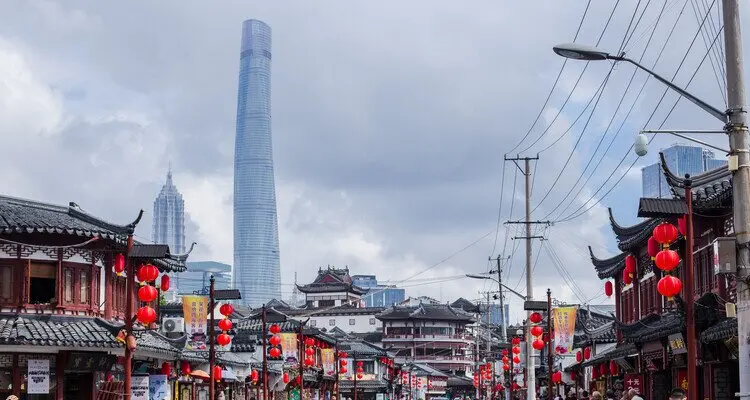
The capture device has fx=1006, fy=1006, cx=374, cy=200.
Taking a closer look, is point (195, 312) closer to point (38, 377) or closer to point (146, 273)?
point (38, 377)

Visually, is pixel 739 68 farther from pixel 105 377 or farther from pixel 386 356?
pixel 386 356

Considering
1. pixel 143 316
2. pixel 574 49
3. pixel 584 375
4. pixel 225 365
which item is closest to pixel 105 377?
pixel 143 316

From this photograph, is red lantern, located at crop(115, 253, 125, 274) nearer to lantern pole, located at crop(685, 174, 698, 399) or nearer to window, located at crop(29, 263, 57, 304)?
window, located at crop(29, 263, 57, 304)

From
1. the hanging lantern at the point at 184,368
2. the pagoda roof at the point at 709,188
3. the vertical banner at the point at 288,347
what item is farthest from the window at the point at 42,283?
the vertical banner at the point at 288,347

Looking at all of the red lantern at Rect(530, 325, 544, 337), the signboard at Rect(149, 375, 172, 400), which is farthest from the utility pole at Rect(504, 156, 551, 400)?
the signboard at Rect(149, 375, 172, 400)

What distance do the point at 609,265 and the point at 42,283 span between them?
91.7ft

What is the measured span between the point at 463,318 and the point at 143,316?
386 feet

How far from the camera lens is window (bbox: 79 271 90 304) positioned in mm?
36781

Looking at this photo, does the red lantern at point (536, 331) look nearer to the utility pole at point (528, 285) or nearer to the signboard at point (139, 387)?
the utility pole at point (528, 285)

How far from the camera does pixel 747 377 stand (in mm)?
17234

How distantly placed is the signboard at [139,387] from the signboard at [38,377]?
4.42m

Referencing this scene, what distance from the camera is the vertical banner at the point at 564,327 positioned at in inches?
1934

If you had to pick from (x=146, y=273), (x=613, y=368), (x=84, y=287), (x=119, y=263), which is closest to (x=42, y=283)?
(x=84, y=287)

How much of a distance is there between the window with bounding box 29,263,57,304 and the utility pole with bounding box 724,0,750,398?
25.6 m
